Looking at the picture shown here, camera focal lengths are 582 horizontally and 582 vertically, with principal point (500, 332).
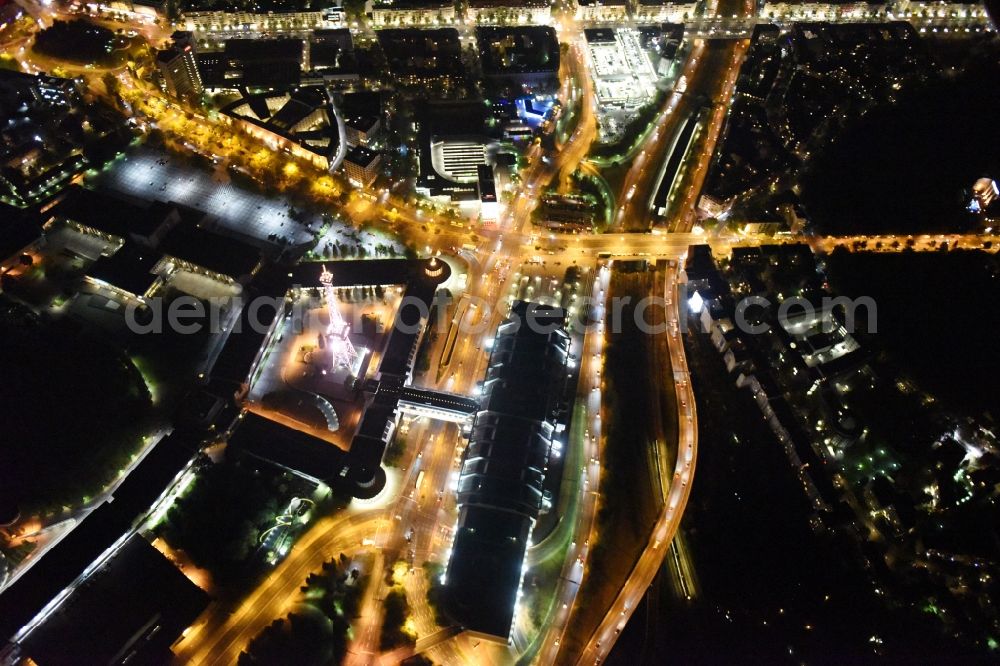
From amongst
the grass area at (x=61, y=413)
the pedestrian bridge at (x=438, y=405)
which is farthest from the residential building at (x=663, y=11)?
the grass area at (x=61, y=413)

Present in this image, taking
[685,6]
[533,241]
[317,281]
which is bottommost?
[317,281]

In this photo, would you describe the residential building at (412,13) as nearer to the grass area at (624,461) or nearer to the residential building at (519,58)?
the residential building at (519,58)

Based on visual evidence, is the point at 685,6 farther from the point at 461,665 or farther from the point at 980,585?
the point at 461,665

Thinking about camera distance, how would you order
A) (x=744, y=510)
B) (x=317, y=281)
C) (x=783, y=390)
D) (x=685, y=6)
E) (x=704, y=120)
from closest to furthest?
(x=744, y=510), (x=783, y=390), (x=317, y=281), (x=704, y=120), (x=685, y=6)

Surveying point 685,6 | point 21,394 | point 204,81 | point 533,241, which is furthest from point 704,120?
point 21,394

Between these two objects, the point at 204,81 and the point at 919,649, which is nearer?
the point at 919,649

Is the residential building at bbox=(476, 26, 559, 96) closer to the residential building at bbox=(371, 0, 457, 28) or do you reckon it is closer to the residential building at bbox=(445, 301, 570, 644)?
the residential building at bbox=(371, 0, 457, 28)

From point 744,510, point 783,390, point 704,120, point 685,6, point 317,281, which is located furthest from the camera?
point 685,6

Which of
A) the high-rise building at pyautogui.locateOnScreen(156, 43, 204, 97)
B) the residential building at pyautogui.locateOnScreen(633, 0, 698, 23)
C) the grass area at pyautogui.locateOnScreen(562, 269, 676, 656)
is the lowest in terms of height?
the grass area at pyautogui.locateOnScreen(562, 269, 676, 656)

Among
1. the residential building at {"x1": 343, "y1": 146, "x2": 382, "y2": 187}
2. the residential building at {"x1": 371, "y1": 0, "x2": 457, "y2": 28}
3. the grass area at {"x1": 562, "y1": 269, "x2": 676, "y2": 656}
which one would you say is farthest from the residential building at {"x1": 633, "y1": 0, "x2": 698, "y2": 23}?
the grass area at {"x1": 562, "y1": 269, "x2": 676, "y2": 656}
